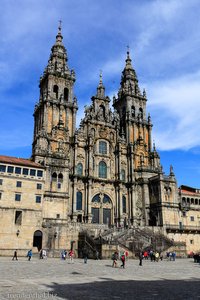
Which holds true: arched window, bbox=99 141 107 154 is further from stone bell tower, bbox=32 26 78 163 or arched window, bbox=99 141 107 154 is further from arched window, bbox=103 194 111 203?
arched window, bbox=103 194 111 203

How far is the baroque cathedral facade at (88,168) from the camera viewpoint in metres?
49.2

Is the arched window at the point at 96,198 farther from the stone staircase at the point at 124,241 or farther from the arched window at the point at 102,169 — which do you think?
the stone staircase at the point at 124,241

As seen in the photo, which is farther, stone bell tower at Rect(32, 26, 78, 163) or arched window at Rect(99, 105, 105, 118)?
arched window at Rect(99, 105, 105, 118)

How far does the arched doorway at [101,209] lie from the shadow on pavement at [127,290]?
38.7 meters

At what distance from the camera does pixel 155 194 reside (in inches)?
2442

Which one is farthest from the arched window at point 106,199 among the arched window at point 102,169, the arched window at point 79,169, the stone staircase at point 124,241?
the stone staircase at point 124,241

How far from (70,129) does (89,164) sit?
8.06 m

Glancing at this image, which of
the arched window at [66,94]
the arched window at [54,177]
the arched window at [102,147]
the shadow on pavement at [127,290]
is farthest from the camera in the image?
the arched window at [66,94]

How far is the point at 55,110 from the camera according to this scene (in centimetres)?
6153

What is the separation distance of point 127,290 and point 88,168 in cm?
4373

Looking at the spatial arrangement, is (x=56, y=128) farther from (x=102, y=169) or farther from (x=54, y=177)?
(x=102, y=169)

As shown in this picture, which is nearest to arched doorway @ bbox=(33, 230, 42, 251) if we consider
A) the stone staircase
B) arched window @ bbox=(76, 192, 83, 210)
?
the stone staircase

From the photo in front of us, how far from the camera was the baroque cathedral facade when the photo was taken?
49.2 m

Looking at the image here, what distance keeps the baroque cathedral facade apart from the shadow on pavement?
29267 mm
